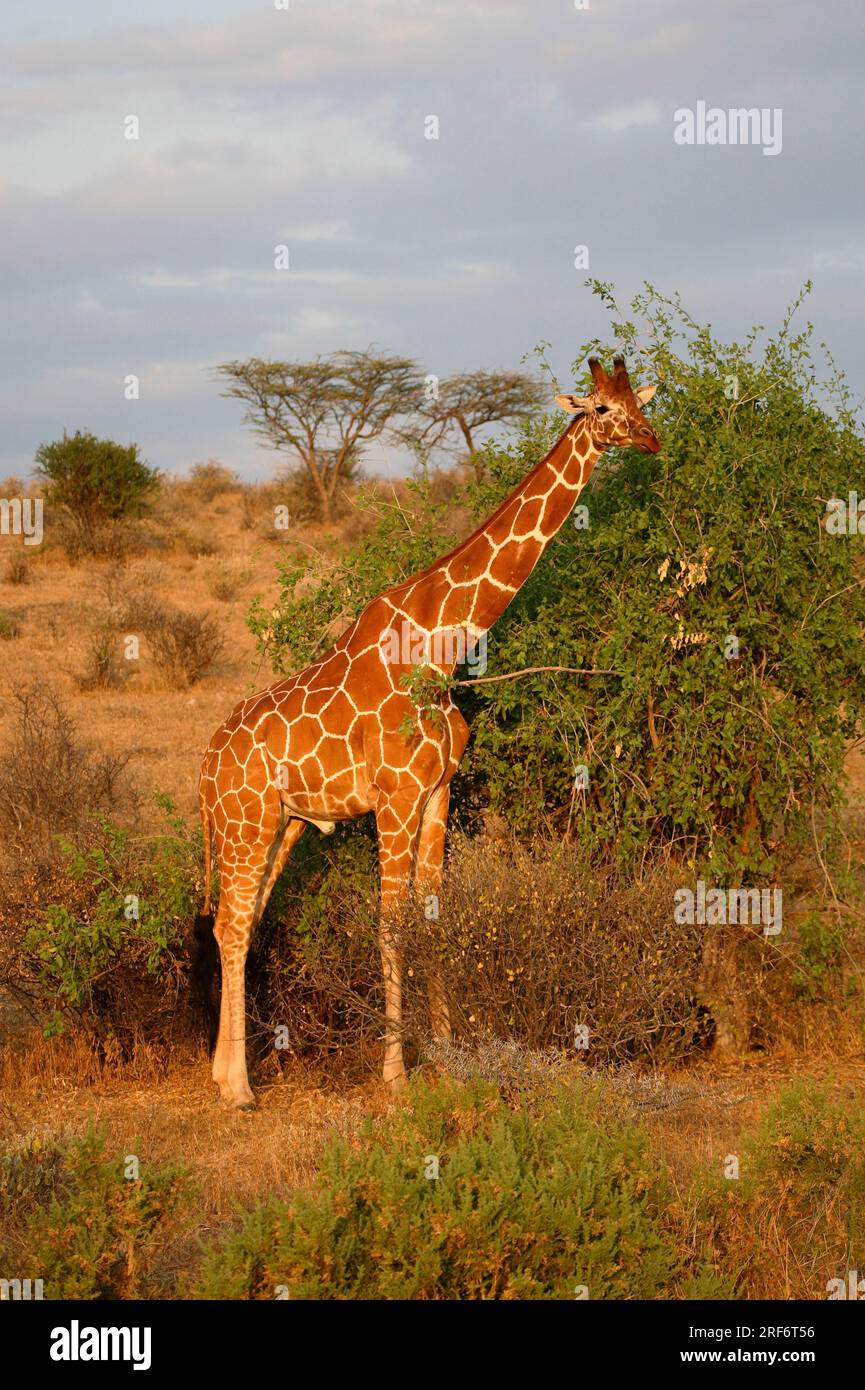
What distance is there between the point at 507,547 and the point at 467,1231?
3.38 metres

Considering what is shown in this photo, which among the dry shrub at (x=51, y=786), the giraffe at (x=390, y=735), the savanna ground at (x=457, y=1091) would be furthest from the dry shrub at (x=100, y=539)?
the giraffe at (x=390, y=735)

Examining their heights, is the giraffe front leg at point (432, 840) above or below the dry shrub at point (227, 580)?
below

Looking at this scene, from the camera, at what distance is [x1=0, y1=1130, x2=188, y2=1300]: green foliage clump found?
15.2ft

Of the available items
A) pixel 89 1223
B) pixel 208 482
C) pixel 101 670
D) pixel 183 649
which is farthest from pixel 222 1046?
pixel 208 482

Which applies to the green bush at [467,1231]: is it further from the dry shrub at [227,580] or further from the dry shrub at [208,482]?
the dry shrub at [208,482]

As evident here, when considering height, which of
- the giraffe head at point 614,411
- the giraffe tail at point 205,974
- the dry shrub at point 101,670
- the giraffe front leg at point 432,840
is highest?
the giraffe head at point 614,411

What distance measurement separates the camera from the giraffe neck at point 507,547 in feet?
22.3

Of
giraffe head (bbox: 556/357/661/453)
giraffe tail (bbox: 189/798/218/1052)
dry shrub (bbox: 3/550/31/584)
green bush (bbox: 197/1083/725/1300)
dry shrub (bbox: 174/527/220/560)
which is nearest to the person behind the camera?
green bush (bbox: 197/1083/725/1300)

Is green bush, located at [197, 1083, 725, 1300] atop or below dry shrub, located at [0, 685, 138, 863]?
below

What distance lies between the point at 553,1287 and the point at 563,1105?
Answer: 0.91 meters

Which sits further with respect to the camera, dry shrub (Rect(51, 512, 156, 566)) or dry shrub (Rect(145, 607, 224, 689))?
dry shrub (Rect(51, 512, 156, 566))

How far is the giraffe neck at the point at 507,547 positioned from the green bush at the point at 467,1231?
2.71 meters

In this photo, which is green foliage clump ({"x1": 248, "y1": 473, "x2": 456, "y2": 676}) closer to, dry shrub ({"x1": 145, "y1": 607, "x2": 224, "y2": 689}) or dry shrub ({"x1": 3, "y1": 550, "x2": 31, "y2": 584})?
dry shrub ({"x1": 145, "y1": 607, "x2": 224, "y2": 689})

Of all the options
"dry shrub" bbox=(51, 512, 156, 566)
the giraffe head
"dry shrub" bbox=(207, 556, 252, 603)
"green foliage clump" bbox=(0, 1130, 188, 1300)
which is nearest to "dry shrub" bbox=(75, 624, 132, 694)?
"dry shrub" bbox=(207, 556, 252, 603)
